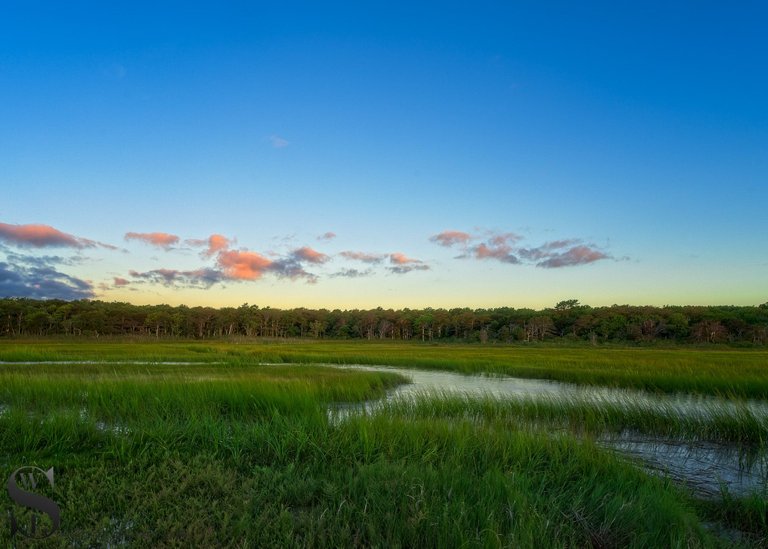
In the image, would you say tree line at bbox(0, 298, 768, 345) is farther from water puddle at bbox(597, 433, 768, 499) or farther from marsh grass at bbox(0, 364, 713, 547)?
marsh grass at bbox(0, 364, 713, 547)

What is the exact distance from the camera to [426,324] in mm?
131000

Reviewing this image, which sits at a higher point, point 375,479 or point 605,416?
point 375,479

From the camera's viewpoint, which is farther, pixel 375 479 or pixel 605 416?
pixel 605 416

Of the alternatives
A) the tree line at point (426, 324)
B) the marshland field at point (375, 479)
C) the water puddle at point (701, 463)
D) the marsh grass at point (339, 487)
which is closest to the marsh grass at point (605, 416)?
the marshland field at point (375, 479)

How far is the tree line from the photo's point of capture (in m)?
93.4

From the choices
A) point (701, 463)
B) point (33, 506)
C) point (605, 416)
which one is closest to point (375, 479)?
point (33, 506)

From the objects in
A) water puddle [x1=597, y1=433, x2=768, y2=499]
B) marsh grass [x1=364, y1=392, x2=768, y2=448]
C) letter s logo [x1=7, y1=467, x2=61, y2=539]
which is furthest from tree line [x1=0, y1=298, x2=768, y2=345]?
letter s logo [x1=7, y1=467, x2=61, y2=539]

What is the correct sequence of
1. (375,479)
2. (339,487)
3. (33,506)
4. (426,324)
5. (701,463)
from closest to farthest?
(33,506), (339,487), (375,479), (701,463), (426,324)

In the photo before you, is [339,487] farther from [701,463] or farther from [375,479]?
[701,463]

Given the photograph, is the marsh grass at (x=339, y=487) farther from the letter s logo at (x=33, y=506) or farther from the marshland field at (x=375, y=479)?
the letter s logo at (x=33, y=506)

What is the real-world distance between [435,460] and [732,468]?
6.89 metres

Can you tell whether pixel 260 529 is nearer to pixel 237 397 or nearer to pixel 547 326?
pixel 237 397

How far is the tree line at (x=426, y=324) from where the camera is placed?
9338cm

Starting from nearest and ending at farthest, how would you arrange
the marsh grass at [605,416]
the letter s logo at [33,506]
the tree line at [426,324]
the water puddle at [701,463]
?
1. the letter s logo at [33,506]
2. the water puddle at [701,463]
3. the marsh grass at [605,416]
4. the tree line at [426,324]
